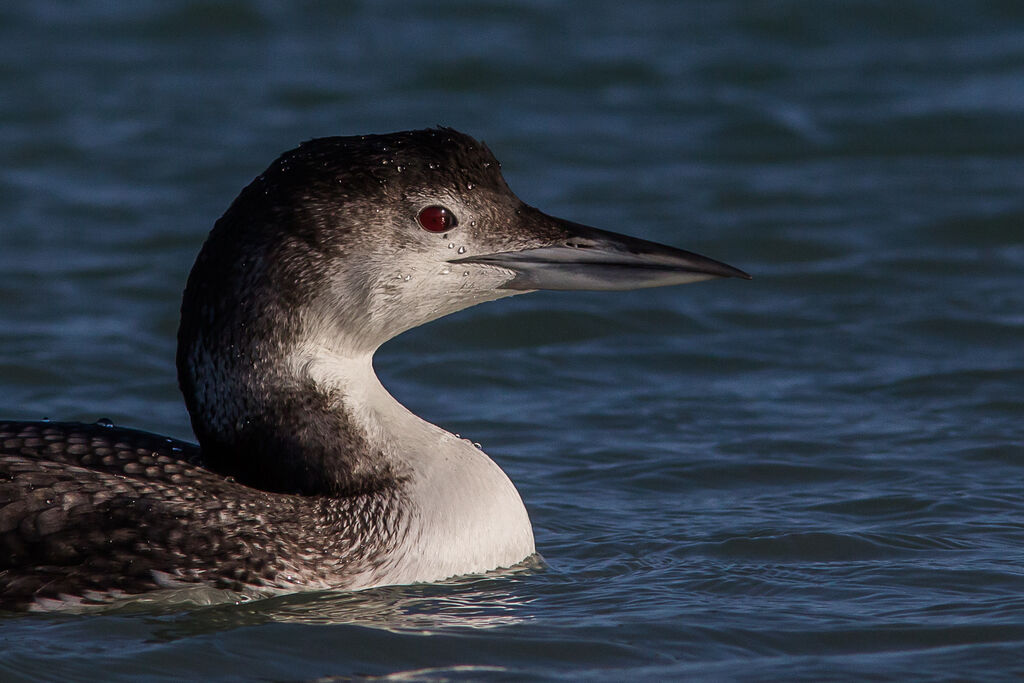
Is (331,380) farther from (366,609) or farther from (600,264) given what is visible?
(600,264)

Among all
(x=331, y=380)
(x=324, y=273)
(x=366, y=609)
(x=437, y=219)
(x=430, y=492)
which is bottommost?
(x=366, y=609)

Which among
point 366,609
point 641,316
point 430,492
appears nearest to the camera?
point 366,609

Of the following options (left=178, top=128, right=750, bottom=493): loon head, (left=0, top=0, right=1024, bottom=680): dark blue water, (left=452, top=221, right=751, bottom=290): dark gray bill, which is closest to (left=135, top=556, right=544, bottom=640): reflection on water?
(left=0, top=0, right=1024, bottom=680): dark blue water

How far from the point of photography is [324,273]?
4609 millimetres

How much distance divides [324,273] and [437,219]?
1.10 feet

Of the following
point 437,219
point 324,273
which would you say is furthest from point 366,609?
point 437,219

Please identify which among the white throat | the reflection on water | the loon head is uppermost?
the loon head

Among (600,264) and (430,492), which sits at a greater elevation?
(600,264)

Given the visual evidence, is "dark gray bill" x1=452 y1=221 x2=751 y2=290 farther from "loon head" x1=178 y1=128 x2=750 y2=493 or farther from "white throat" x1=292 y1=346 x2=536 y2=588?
"white throat" x1=292 y1=346 x2=536 y2=588

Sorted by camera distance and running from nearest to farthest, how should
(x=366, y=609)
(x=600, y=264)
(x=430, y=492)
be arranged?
1. (x=366, y=609)
2. (x=430, y=492)
3. (x=600, y=264)

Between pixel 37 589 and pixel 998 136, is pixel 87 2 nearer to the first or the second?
pixel 998 136

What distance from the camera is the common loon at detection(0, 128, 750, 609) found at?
4527mm

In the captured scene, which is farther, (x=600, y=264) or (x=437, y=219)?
(x=600, y=264)

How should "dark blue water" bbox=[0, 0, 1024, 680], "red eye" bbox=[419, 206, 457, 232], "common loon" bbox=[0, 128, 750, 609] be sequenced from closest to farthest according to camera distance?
"dark blue water" bbox=[0, 0, 1024, 680]
"common loon" bbox=[0, 128, 750, 609]
"red eye" bbox=[419, 206, 457, 232]
